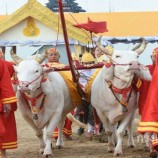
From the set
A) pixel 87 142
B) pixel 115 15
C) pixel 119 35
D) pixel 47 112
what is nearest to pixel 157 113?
pixel 47 112

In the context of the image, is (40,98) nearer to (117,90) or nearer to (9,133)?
(9,133)

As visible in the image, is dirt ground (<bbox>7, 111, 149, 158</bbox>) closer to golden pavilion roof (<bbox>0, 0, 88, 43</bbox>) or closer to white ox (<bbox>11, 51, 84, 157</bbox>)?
white ox (<bbox>11, 51, 84, 157</bbox>)

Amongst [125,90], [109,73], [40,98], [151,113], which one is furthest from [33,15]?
[151,113]

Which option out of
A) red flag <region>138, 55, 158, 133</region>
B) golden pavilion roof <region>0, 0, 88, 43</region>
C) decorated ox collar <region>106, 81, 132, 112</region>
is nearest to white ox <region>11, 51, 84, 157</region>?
decorated ox collar <region>106, 81, 132, 112</region>

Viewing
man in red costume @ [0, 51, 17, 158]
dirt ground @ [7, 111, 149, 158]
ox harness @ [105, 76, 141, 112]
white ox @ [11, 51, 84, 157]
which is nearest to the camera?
man in red costume @ [0, 51, 17, 158]

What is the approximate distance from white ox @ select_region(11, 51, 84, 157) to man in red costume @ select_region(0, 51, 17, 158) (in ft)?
0.64

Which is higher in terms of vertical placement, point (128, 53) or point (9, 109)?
point (128, 53)

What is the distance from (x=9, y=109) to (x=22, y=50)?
14.2 m

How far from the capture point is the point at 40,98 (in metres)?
7.93

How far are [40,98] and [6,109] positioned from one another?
0.90 meters

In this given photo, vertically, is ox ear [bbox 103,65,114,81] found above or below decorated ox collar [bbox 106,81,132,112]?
above

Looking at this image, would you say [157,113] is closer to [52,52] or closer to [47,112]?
[47,112]

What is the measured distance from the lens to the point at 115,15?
28078 millimetres

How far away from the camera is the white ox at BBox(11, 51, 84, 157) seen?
24.7ft
